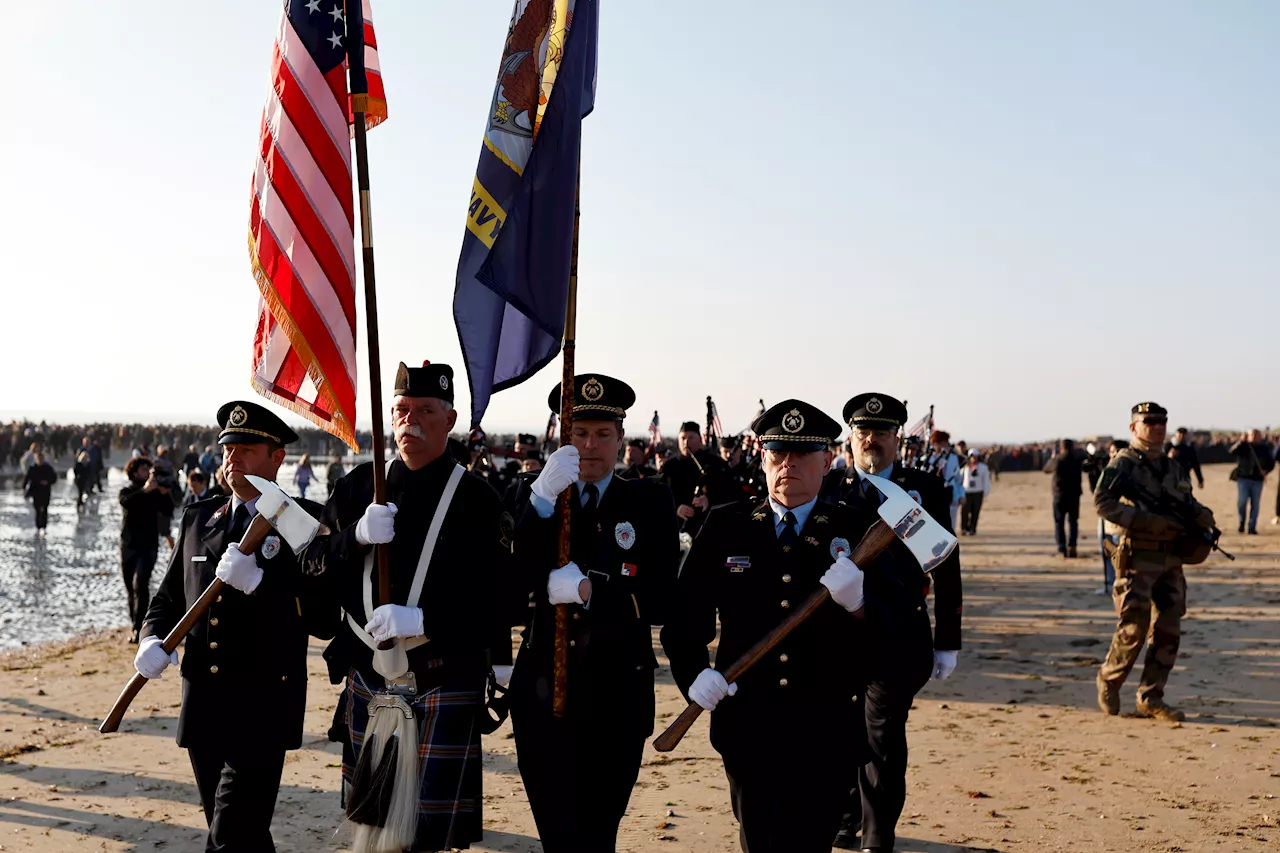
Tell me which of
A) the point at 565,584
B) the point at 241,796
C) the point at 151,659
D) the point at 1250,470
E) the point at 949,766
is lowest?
the point at 949,766

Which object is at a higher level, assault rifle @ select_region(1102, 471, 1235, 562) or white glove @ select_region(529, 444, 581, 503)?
white glove @ select_region(529, 444, 581, 503)

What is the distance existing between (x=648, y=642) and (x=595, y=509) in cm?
63

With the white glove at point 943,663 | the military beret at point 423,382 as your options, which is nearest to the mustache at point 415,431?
the military beret at point 423,382

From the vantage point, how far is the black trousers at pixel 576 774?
14.8ft

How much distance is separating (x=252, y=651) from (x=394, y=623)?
3.57ft

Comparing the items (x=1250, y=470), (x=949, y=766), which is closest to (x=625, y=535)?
(x=949, y=766)

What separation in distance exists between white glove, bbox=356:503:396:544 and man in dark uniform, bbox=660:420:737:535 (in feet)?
23.0

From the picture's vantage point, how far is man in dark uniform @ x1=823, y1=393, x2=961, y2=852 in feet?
14.8

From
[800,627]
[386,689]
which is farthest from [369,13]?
[800,627]

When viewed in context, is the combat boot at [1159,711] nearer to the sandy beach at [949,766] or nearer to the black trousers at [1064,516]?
the sandy beach at [949,766]

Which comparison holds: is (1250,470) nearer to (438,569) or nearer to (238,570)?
(438,569)

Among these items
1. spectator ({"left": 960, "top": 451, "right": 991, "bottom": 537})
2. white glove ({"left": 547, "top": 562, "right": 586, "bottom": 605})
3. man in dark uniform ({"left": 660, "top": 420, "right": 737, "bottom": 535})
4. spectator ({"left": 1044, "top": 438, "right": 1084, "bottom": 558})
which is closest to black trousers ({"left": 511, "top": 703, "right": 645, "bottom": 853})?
white glove ({"left": 547, "top": 562, "right": 586, "bottom": 605})

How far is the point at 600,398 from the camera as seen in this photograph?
4961 mm

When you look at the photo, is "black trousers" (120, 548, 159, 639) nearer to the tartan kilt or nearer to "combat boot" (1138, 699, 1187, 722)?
the tartan kilt
